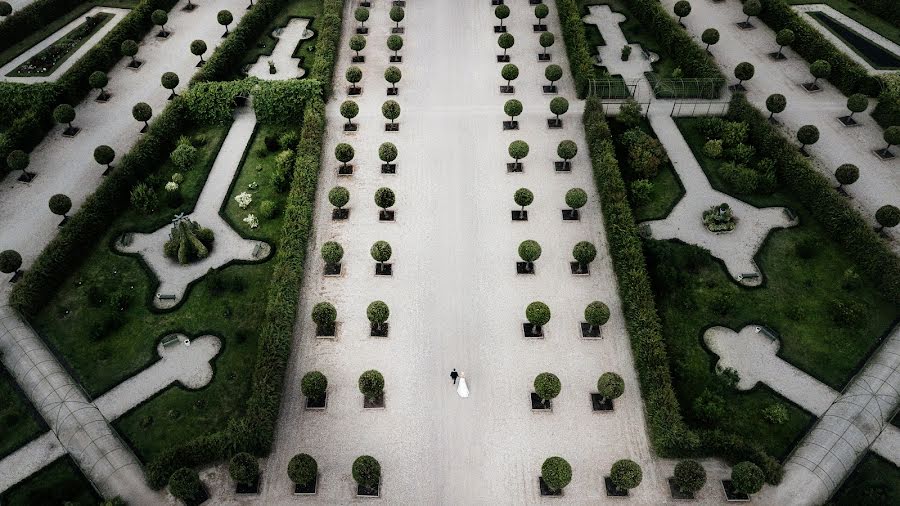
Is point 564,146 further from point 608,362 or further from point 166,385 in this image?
point 166,385

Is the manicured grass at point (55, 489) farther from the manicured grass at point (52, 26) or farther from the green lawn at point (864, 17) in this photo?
the green lawn at point (864, 17)

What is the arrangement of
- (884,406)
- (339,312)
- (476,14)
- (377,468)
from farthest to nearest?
(476,14) < (339,312) < (884,406) < (377,468)

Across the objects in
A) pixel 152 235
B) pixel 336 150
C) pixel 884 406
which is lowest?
pixel 884 406

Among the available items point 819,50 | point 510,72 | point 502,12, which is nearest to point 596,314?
point 510,72

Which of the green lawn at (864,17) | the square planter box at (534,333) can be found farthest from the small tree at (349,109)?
the green lawn at (864,17)

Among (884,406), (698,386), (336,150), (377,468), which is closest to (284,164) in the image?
(336,150)

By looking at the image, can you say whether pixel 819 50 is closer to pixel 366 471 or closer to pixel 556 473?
pixel 556 473

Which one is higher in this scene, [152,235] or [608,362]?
[152,235]
